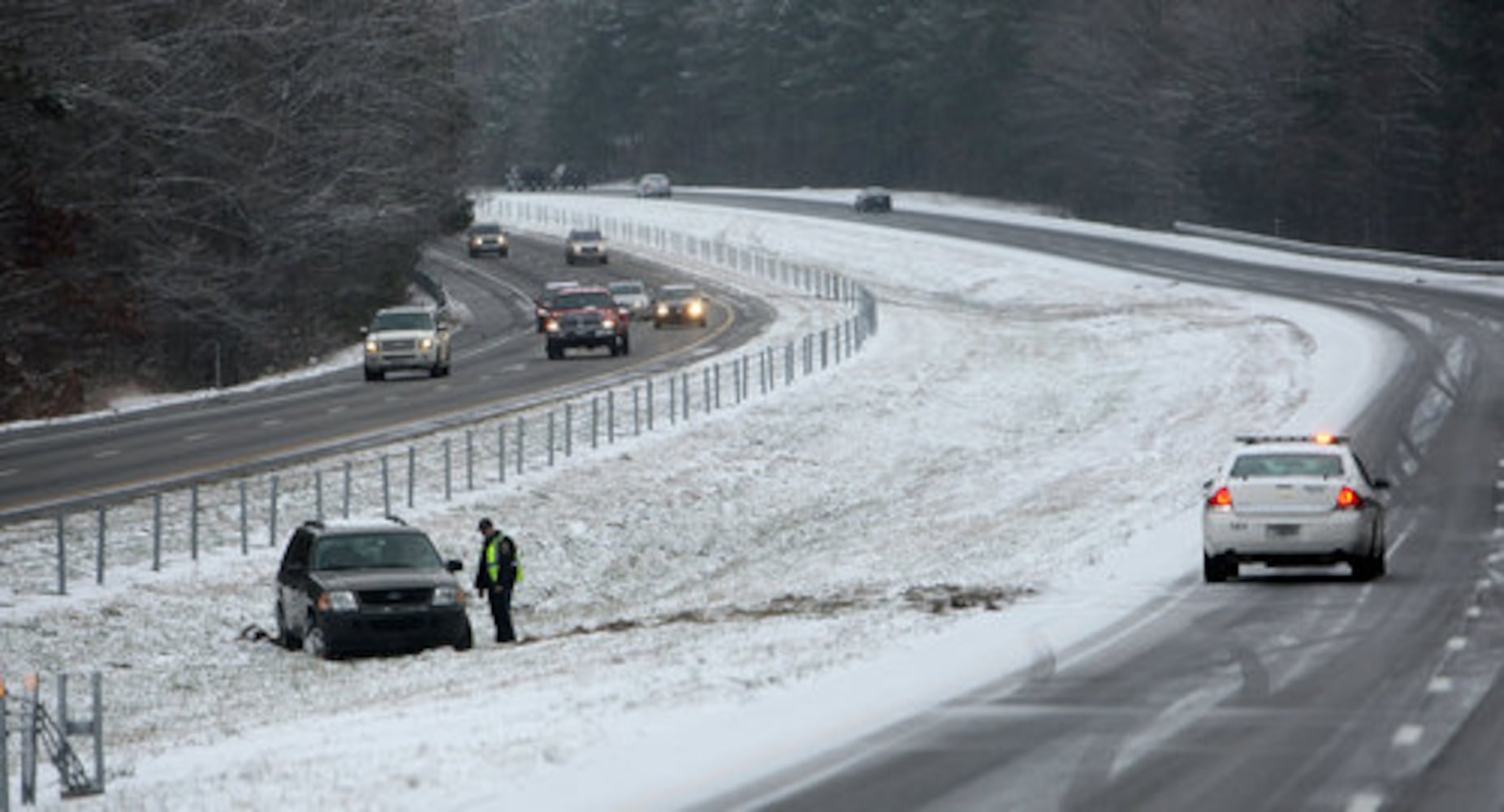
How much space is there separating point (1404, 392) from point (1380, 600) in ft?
101

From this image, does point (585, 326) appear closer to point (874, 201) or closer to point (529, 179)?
point (874, 201)

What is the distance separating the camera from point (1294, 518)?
24875mm

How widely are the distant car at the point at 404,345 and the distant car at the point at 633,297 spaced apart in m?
24.0

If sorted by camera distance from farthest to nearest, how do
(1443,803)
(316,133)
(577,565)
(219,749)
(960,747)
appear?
(316,133)
(577,565)
(219,749)
(960,747)
(1443,803)

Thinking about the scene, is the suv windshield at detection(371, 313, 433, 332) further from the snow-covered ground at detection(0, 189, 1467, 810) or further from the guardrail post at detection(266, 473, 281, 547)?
the guardrail post at detection(266, 473, 281, 547)

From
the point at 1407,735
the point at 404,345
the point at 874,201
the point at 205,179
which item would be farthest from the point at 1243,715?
the point at 874,201

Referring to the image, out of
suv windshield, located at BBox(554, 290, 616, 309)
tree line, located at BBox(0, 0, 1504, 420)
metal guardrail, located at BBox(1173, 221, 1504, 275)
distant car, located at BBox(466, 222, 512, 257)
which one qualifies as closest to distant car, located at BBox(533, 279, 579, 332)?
suv windshield, located at BBox(554, 290, 616, 309)

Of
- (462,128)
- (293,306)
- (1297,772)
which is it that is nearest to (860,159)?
(462,128)

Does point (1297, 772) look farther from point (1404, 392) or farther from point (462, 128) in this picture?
point (462, 128)

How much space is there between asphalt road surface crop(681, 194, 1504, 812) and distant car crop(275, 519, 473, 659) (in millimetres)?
7838

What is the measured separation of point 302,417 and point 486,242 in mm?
73111

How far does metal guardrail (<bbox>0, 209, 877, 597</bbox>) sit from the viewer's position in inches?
1303

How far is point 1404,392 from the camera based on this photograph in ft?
173

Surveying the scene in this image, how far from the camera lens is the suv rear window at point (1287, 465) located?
25.4m
